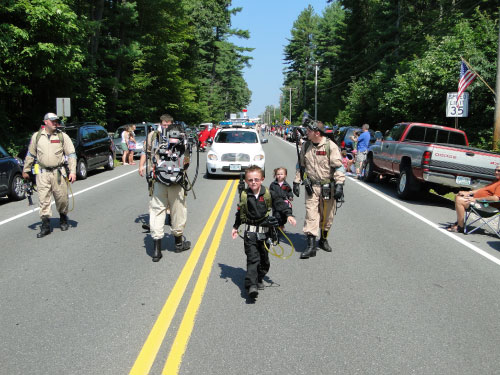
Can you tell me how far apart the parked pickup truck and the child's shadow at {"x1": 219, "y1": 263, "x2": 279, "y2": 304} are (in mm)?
6838

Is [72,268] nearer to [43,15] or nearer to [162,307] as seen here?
[162,307]

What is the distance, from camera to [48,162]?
26.5 ft

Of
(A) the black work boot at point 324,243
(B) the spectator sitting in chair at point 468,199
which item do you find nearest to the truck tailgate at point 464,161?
(B) the spectator sitting in chair at point 468,199

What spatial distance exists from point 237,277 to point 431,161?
7.13m

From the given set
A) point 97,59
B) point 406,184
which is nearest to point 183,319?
point 406,184

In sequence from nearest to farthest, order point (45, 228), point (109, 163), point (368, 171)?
1. point (45, 228)
2. point (368, 171)
3. point (109, 163)

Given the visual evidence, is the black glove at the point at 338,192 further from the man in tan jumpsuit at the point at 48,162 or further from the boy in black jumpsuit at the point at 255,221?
the man in tan jumpsuit at the point at 48,162

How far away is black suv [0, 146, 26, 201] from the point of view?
11.4 meters

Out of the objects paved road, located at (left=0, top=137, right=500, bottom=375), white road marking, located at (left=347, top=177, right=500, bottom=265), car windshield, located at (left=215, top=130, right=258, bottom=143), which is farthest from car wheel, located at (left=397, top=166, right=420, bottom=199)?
car windshield, located at (left=215, top=130, right=258, bottom=143)

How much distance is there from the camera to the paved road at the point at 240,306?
3.70 meters

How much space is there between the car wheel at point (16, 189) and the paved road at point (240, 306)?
384 cm

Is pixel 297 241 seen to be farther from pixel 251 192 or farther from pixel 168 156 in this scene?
pixel 251 192

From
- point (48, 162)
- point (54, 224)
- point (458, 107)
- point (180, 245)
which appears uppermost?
point (458, 107)

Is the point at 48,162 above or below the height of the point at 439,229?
above
